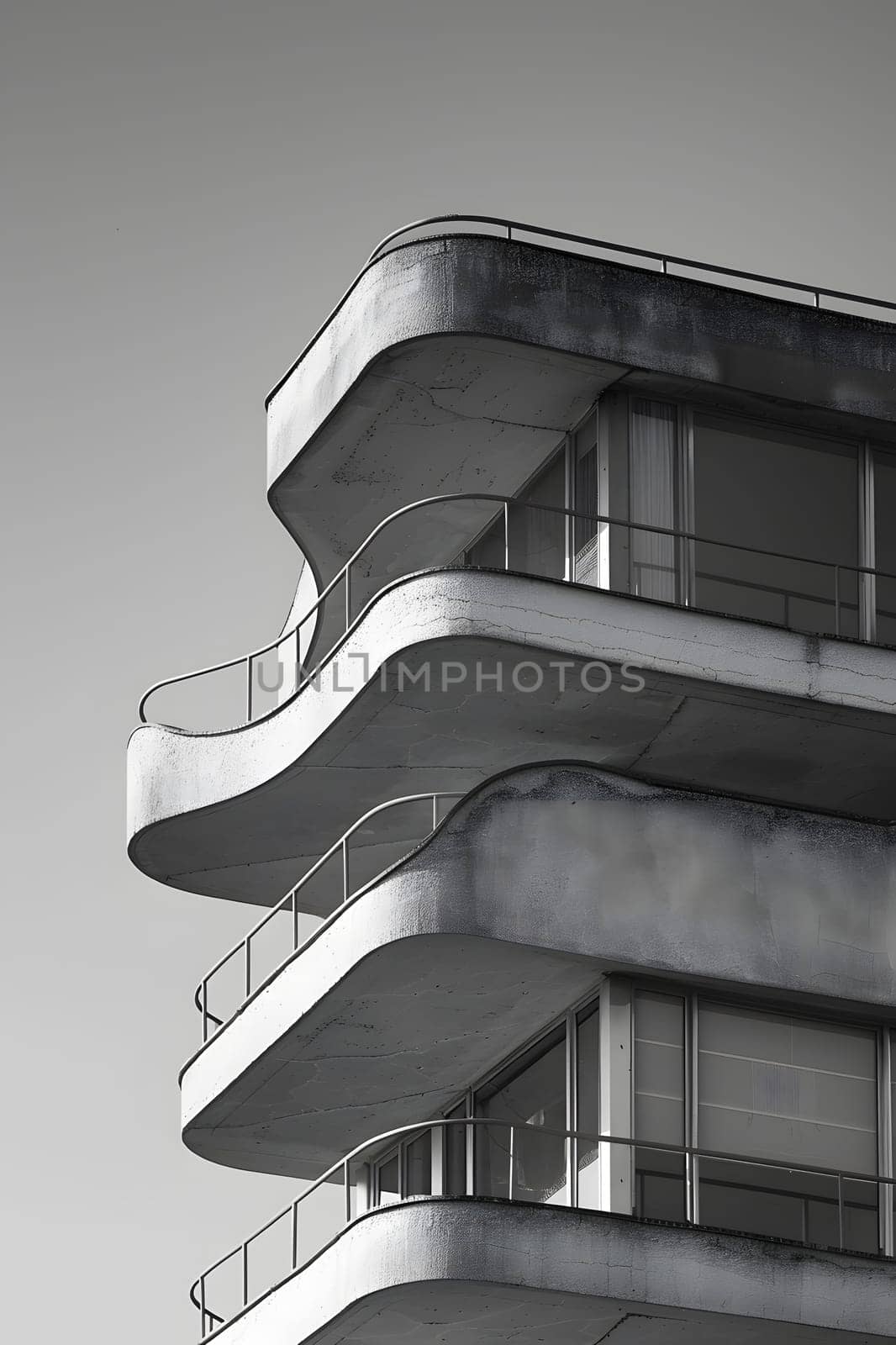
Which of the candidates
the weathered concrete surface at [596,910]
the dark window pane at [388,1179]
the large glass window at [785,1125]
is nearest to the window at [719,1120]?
the large glass window at [785,1125]

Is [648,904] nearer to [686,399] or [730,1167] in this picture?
[730,1167]

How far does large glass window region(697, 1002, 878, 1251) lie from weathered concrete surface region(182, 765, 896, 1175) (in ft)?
1.63

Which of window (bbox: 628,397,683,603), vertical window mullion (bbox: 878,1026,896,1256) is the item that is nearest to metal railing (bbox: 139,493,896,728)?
window (bbox: 628,397,683,603)

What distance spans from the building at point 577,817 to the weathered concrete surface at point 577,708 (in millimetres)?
44

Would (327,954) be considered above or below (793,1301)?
above

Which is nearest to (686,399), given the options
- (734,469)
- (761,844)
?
(734,469)

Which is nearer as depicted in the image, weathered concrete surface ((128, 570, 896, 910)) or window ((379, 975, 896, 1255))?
window ((379, 975, 896, 1255))

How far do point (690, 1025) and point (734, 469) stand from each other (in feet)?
20.1

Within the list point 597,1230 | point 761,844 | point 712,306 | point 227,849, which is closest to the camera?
point 597,1230

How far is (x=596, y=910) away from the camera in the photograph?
85.6ft

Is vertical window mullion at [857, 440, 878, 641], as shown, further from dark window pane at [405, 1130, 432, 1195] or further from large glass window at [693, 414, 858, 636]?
dark window pane at [405, 1130, 432, 1195]

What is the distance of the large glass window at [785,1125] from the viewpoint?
85.9ft

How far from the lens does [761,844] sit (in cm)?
2673

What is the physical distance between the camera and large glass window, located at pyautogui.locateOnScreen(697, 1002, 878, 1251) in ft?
85.9
